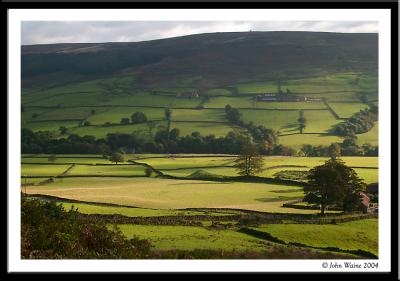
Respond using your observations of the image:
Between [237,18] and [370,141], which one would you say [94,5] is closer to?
[237,18]

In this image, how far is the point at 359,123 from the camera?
1338cm

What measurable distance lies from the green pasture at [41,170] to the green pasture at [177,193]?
0.32 meters

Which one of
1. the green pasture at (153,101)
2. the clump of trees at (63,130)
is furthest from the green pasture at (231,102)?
the clump of trees at (63,130)

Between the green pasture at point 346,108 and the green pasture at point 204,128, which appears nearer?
the green pasture at point 346,108

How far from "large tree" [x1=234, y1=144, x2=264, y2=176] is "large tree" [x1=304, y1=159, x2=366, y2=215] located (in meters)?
1.75

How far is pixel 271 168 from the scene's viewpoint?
12.2 meters

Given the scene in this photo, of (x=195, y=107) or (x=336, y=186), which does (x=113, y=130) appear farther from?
(x=336, y=186)

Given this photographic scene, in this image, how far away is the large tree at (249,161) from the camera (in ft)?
39.0

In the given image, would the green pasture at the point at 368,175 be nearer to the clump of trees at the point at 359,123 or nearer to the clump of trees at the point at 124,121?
the clump of trees at the point at 359,123

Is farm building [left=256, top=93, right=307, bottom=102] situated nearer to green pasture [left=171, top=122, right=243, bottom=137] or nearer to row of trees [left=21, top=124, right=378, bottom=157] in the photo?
row of trees [left=21, top=124, right=378, bottom=157]

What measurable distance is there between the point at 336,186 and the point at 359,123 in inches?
141

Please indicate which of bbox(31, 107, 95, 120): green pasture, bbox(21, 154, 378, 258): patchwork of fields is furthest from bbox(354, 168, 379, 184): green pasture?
bbox(31, 107, 95, 120): green pasture

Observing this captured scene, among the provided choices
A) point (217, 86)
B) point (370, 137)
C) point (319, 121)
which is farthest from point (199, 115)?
point (370, 137)

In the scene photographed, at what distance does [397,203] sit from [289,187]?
3772 millimetres
